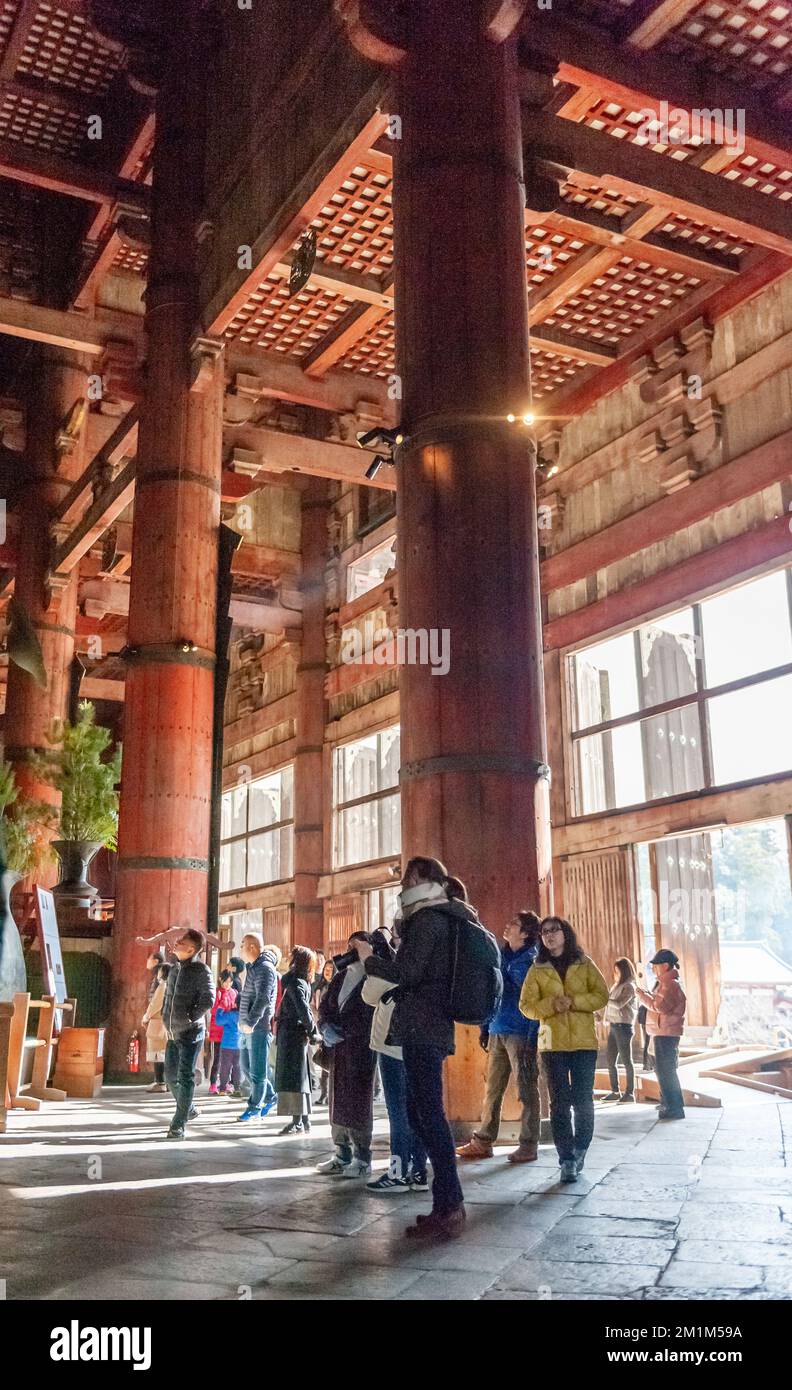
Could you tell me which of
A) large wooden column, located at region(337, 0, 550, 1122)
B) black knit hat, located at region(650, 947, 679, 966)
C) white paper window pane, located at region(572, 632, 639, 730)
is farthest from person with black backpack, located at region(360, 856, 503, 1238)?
white paper window pane, located at region(572, 632, 639, 730)

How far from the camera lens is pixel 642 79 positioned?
10008 mm

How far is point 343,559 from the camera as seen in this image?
851 inches

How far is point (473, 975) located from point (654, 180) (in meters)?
8.45

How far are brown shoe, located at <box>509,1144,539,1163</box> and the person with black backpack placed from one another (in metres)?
1.83

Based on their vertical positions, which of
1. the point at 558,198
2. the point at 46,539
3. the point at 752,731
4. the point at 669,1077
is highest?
the point at 46,539

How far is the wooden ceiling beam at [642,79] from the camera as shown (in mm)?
9414

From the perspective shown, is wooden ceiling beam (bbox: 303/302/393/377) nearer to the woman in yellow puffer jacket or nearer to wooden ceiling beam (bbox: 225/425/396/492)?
wooden ceiling beam (bbox: 225/425/396/492)

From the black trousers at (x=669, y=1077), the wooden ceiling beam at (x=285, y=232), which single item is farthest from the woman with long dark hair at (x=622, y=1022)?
the wooden ceiling beam at (x=285, y=232)

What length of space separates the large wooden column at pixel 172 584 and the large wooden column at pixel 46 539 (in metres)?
4.39

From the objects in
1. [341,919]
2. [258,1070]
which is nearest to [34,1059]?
[258,1070]

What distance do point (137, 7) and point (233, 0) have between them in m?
1.14

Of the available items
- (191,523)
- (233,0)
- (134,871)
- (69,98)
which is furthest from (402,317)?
(69,98)

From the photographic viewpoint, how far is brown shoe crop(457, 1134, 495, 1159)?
637 cm

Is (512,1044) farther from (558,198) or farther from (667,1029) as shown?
(558,198)
